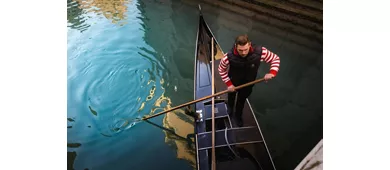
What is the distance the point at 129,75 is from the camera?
238 inches

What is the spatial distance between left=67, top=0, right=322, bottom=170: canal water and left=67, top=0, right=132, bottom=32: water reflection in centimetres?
8

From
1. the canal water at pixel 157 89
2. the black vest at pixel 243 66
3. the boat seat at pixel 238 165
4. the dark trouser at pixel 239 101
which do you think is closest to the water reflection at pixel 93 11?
the canal water at pixel 157 89

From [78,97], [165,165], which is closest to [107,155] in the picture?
[165,165]

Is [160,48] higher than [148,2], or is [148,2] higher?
[148,2]

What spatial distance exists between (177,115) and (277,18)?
490cm

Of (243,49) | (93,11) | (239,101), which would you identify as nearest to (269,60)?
(243,49)

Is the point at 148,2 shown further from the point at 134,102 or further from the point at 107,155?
the point at 107,155

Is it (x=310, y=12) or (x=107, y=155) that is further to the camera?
(x=310, y=12)

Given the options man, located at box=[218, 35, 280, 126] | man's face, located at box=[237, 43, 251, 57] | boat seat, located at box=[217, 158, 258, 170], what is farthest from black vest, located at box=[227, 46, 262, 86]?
boat seat, located at box=[217, 158, 258, 170]

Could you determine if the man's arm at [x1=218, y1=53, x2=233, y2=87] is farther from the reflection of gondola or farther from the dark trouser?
the reflection of gondola

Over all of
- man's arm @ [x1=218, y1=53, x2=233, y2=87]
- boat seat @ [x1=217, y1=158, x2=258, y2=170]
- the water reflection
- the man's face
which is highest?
the water reflection

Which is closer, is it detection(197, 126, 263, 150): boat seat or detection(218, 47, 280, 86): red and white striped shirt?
detection(218, 47, 280, 86): red and white striped shirt

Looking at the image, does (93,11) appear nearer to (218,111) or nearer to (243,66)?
(218,111)

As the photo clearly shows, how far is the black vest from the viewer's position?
304 cm
